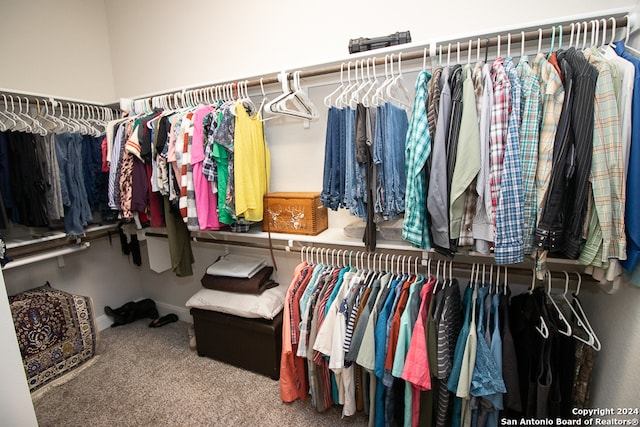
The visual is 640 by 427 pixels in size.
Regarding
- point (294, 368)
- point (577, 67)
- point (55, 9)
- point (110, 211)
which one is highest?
point (55, 9)

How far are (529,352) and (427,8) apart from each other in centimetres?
172

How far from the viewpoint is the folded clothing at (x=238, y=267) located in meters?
2.03

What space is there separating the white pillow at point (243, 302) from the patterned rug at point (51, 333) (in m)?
0.84

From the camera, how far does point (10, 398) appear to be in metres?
0.85

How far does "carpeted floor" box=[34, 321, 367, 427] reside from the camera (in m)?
1.67

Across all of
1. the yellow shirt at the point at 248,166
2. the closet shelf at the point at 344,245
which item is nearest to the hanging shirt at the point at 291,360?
the closet shelf at the point at 344,245

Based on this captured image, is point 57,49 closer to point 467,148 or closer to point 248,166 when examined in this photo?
point 248,166

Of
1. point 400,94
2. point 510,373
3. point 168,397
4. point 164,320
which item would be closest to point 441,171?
point 400,94

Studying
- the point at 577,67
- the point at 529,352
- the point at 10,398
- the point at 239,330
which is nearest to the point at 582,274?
the point at 529,352

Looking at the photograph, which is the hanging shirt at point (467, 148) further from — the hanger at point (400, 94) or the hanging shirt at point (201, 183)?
the hanging shirt at point (201, 183)

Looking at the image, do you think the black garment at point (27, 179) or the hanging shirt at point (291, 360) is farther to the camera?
the black garment at point (27, 179)

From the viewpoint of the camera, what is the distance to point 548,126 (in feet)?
3.34

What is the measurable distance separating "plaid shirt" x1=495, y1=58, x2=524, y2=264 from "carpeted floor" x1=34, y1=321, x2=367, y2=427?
124 centimetres

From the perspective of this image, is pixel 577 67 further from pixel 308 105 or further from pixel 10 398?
pixel 10 398
